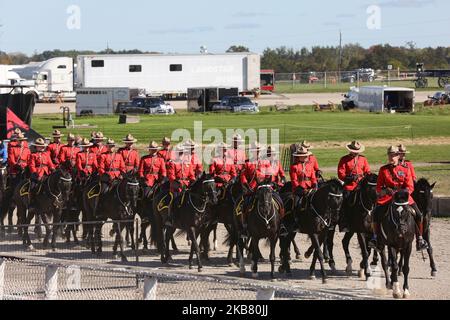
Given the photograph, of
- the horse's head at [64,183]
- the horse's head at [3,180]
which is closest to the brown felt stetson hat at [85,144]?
the horse's head at [64,183]

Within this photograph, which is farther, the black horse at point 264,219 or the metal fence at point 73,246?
the metal fence at point 73,246

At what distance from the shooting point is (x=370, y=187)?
16422 mm

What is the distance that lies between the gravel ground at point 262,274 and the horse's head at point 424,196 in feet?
3.58

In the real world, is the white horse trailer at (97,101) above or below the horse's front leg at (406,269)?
above

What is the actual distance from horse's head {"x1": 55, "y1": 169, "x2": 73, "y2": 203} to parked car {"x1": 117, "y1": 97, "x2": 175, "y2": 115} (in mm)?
36869

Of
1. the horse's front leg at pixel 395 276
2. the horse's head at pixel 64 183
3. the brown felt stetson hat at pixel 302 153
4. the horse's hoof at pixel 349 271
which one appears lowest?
the horse's hoof at pixel 349 271

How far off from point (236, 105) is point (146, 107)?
16.7 feet

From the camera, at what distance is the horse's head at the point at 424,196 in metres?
16.8

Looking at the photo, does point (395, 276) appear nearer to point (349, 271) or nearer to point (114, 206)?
point (349, 271)

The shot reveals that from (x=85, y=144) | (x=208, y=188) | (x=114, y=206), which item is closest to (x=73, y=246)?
(x=114, y=206)

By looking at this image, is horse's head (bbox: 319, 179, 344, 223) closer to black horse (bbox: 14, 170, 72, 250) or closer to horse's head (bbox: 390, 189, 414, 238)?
horse's head (bbox: 390, 189, 414, 238)

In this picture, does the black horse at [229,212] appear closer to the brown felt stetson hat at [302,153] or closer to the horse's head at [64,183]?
the brown felt stetson hat at [302,153]
